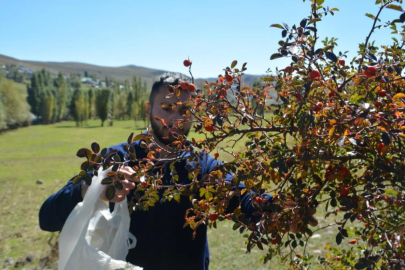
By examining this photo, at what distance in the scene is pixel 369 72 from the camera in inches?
43.0

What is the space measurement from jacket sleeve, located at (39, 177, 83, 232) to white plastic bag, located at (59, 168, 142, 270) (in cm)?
21

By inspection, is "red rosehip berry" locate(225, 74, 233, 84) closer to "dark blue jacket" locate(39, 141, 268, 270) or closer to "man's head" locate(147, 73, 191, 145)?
"man's head" locate(147, 73, 191, 145)

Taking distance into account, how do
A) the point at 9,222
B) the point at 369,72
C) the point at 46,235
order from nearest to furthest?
1. the point at 369,72
2. the point at 46,235
3. the point at 9,222

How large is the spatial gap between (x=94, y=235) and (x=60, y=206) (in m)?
0.44

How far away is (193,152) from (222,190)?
20cm

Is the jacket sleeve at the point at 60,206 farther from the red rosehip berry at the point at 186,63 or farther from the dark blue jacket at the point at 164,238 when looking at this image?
the red rosehip berry at the point at 186,63

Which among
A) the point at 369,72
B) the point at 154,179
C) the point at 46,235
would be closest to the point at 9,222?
the point at 46,235

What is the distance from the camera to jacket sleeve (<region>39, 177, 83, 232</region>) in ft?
7.10

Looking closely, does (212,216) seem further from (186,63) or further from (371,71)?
(371,71)

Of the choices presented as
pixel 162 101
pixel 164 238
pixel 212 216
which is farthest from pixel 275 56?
pixel 164 238

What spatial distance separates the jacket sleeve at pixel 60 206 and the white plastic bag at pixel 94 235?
0.21 m

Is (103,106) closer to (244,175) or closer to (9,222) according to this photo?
(9,222)

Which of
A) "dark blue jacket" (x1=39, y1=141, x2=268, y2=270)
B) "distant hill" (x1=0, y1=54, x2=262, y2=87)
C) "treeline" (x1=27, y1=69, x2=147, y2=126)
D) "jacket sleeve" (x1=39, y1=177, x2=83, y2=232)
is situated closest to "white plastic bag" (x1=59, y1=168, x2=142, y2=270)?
"jacket sleeve" (x1=39, y1=177, x2=83, y2=232)

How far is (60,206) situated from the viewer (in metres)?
2.24
